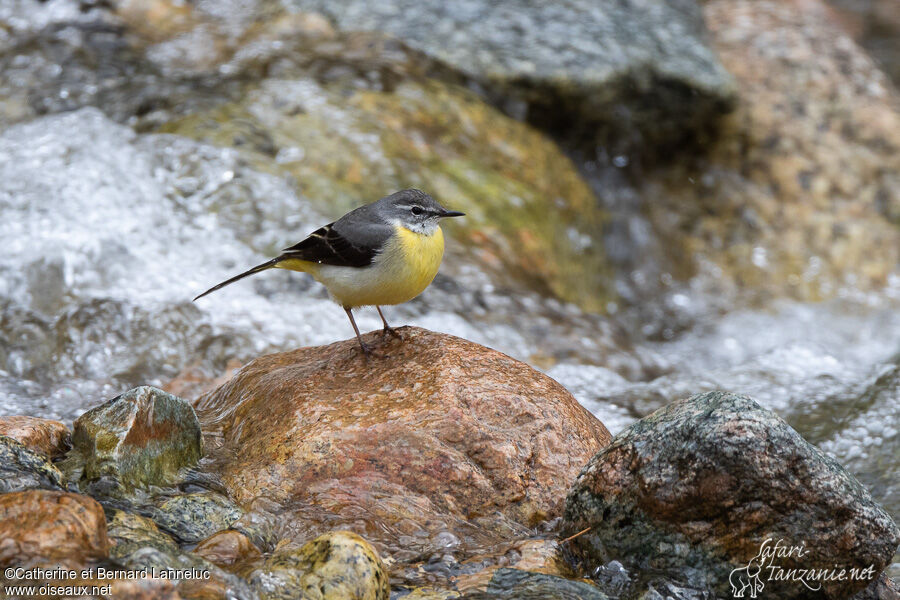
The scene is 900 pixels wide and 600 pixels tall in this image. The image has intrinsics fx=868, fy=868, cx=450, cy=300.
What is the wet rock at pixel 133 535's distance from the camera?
379cm

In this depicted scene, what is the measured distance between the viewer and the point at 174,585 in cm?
350

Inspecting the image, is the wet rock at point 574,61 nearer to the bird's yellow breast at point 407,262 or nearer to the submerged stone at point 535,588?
the bird's yellow breast at point 407,262

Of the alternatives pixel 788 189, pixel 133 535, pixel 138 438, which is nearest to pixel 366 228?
pixel 138 438

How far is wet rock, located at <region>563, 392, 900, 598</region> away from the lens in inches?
156

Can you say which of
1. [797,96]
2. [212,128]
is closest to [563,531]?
[212,128]

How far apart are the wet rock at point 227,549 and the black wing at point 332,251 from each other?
6.56 feet

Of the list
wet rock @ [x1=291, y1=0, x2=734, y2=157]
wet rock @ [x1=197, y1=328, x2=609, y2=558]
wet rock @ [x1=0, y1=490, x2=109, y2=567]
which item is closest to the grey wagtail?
wet rock @ [x1=197, y1=328, x2=609, y2=558]

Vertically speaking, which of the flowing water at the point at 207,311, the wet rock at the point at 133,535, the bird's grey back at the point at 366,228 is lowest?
the flowing water at the point at 207,311

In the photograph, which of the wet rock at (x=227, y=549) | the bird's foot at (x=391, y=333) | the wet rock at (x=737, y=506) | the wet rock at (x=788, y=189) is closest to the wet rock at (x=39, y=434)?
the wet rock at (x=227, y=549)

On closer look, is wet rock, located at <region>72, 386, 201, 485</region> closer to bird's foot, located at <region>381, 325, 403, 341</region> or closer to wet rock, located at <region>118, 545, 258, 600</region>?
wet rock, located at <region>118, 545, 258, 600</region>

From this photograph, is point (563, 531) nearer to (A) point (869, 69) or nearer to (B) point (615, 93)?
(B) point (615, 93)

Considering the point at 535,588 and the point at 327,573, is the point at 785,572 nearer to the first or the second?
the point at 535,588

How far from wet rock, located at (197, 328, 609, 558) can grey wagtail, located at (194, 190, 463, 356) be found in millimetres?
454

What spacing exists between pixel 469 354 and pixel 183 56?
7.32m
